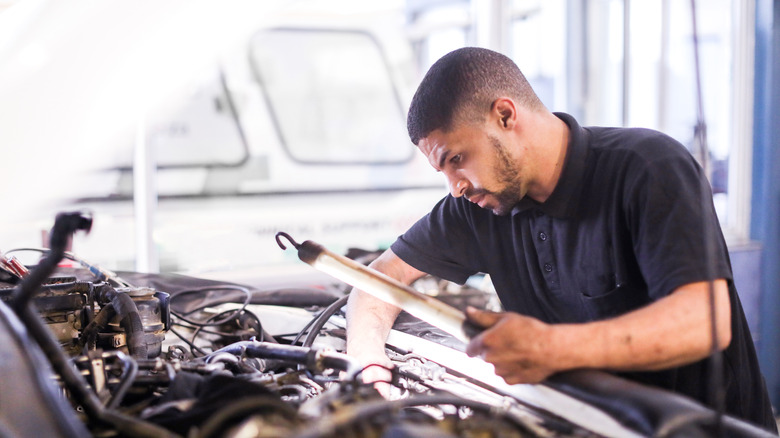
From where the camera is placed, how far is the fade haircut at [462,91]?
1469 mm

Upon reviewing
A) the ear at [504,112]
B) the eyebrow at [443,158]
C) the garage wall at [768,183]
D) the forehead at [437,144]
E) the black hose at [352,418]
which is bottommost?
the garage wall at [768,183]

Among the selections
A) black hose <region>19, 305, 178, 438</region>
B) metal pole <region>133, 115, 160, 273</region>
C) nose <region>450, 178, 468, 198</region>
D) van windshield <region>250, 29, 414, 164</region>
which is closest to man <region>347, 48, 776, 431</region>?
nose <region>450, 178, 468, 198</region>

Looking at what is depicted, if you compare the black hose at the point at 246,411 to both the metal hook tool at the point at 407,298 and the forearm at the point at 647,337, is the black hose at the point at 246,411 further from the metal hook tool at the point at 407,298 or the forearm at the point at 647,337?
the forearm at the point at 647,337

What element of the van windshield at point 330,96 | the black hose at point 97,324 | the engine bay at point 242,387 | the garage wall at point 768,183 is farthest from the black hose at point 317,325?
the garage wall at point 768,183

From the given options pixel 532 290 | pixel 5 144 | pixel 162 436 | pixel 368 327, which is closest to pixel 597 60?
pixel 532 290

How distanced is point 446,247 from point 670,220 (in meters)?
0.63

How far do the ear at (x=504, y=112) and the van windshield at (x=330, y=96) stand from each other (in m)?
2.50

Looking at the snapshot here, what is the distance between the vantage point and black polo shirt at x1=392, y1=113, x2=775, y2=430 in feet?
4.24

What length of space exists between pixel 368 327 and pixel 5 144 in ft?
2.78

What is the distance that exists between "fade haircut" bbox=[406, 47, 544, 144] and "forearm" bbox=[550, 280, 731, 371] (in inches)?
20.7

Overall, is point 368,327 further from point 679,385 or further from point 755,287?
point 755,287

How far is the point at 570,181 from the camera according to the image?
60.2 inches

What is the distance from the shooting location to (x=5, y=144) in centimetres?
149

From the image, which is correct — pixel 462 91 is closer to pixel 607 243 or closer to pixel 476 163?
pixel 476 163
